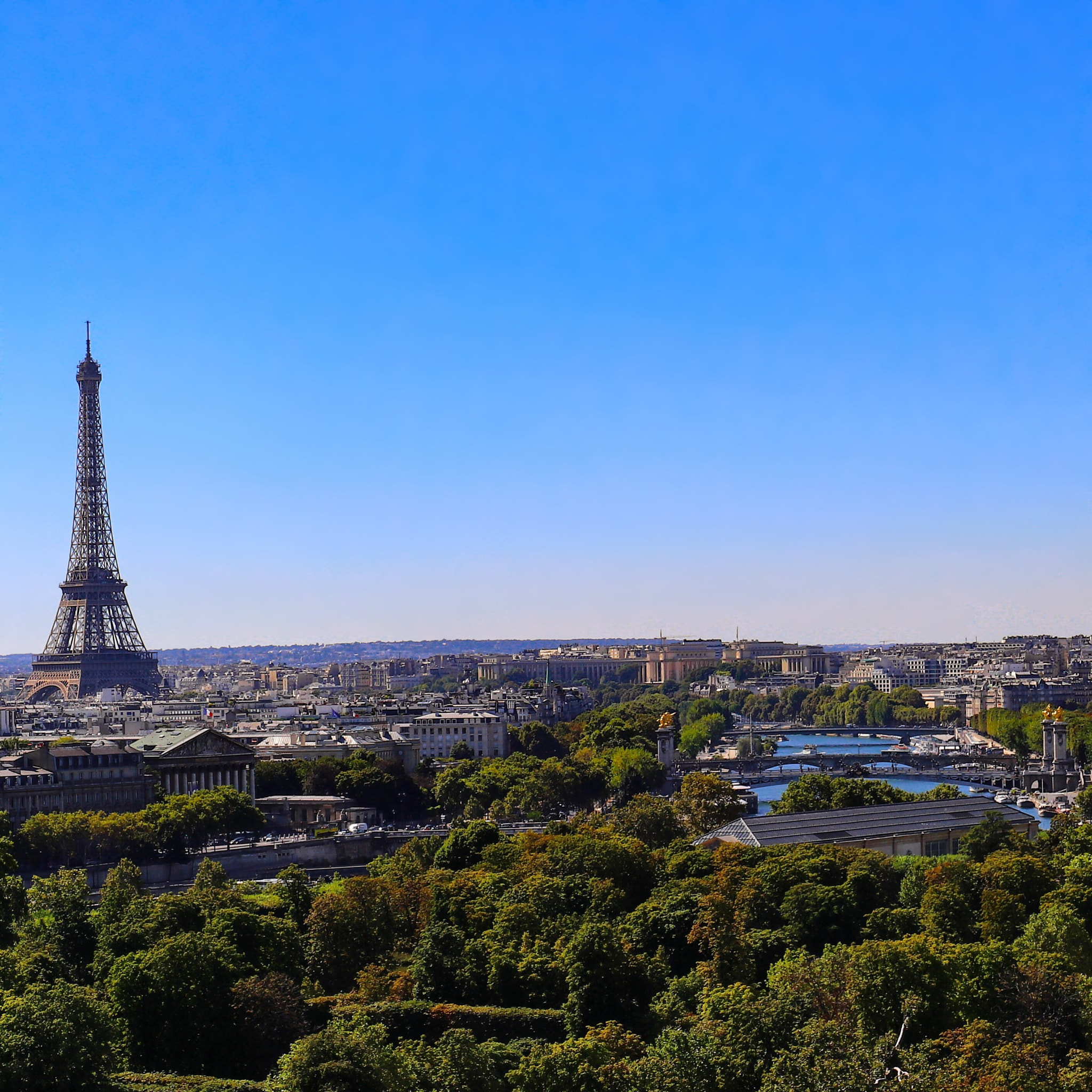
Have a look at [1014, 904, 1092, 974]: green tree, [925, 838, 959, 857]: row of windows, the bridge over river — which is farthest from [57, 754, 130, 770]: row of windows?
[1014, 904, 1092, 974]: green tree

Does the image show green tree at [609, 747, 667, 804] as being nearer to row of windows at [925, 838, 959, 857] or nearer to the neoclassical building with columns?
the neoclassical building with columns

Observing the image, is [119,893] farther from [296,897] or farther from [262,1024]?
[262,1024]

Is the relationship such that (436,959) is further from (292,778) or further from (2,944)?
(292,778)

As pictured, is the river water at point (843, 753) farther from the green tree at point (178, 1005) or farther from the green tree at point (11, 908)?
the green tree at point (178, 1005)

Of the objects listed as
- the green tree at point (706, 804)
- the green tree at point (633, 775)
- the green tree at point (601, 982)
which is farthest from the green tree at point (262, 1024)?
the green tree at point (633, 775)

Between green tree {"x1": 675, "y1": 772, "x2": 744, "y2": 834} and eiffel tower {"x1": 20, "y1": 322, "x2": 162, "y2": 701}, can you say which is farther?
eiffel tower {"x1": 20, "y1": 322, "x2": 162, "y2": 701}

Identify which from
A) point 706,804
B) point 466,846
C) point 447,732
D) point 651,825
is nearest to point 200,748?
point 706,804

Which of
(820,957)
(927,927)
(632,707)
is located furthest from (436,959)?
(632,707)
